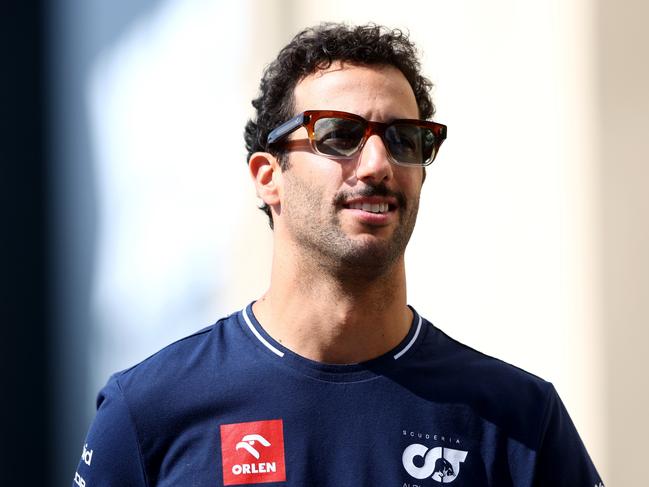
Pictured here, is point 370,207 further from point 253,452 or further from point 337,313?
point 253,452

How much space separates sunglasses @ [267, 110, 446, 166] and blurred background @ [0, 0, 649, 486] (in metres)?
0.83

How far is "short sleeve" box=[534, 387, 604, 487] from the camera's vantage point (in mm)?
2141

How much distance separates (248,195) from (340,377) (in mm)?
1892

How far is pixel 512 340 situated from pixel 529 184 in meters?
0.52

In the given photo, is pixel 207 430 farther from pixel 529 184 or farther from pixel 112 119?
pixel 112 119

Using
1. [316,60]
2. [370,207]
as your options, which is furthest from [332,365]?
[316,60]

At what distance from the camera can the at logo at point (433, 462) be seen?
2074 millimetres

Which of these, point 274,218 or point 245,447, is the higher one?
point 274,218

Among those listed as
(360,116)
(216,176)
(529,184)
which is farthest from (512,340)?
(216,176)

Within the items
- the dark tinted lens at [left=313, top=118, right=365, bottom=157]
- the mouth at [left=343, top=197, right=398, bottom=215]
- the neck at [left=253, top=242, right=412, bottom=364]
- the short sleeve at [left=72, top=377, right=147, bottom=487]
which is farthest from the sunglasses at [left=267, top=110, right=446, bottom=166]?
the short sleeve at [left=72, top=377, right=147, bottom=487]

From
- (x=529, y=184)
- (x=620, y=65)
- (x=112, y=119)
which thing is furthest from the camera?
(x=112, y=119)

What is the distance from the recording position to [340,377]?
217cm

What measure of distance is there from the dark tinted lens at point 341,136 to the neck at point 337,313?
28 centimetres

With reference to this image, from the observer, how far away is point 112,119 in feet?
15.2
